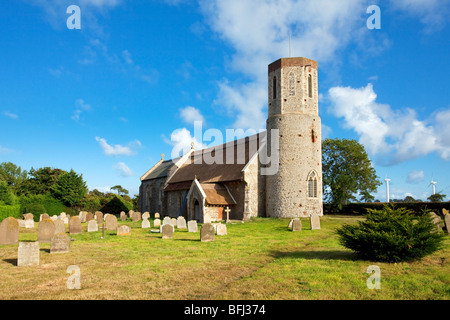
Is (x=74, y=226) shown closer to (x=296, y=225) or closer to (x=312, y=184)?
(x=296, y=225)

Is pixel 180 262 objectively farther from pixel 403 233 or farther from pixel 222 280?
pixel 403 233

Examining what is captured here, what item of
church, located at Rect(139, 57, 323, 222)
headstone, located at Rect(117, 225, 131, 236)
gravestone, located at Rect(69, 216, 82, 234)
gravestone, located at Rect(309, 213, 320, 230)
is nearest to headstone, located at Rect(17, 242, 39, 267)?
headstone, located at Rect(117, 225, 131, 236)

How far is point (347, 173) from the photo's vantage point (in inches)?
1479

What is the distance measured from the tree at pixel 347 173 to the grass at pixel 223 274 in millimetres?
24219

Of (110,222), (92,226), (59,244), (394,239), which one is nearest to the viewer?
(394,239)

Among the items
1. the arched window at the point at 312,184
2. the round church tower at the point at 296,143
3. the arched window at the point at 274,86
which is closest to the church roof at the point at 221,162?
the round church tower at the point at 296,143

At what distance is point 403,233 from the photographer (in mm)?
9758

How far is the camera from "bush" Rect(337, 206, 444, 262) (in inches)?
376

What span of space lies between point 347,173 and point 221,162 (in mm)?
15458

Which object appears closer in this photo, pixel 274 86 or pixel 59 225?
pixel 59 225

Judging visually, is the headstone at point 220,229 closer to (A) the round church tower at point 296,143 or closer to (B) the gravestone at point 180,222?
(B) the gravestone at point 180,222

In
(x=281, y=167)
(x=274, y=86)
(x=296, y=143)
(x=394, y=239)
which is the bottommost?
(x=394, y=239)

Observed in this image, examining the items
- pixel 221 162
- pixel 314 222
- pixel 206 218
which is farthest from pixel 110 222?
pixel 314 222

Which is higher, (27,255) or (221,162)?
(221,162)
